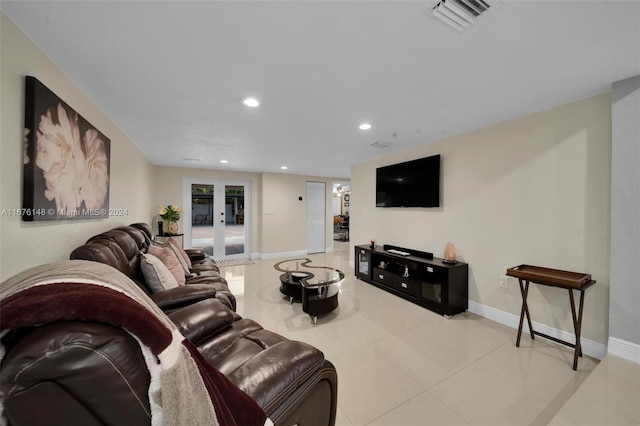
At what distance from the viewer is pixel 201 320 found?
159cm

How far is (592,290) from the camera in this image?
216 centimetres

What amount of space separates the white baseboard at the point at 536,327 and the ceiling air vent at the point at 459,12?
2.75 m

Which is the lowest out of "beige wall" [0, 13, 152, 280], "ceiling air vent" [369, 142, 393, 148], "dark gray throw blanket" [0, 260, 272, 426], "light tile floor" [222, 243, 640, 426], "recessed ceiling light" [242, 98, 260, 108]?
"light tile floor" [222, 243, 640, 426]

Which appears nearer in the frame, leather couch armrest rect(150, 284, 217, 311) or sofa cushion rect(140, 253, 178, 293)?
leather couch armrest rect(150, 284, 217, 311)

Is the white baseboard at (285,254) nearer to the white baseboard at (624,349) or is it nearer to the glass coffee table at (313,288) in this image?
the glass coffee table at (313,288)

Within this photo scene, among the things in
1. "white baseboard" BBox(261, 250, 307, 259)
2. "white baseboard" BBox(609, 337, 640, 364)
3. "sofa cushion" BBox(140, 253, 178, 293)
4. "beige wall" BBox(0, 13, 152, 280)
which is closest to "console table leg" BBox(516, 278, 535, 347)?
"white baseboard" BBox(609, 337, 640, 364)

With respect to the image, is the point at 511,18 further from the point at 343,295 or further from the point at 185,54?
the point at 343,295

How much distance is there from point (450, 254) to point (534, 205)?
1.00 metres

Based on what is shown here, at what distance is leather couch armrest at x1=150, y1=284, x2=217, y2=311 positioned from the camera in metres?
1.76

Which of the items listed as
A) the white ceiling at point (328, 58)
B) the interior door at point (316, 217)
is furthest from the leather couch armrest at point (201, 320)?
the interior door at point (316, 217)

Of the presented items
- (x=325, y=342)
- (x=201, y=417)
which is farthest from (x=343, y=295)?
(x=201, y=417)

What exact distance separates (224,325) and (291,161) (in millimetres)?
3626

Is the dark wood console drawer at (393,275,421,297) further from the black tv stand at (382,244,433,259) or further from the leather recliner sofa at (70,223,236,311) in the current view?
the leather recliner sofa at (70,223,236,311)

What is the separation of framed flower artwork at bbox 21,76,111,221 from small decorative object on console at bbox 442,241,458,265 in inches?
144
